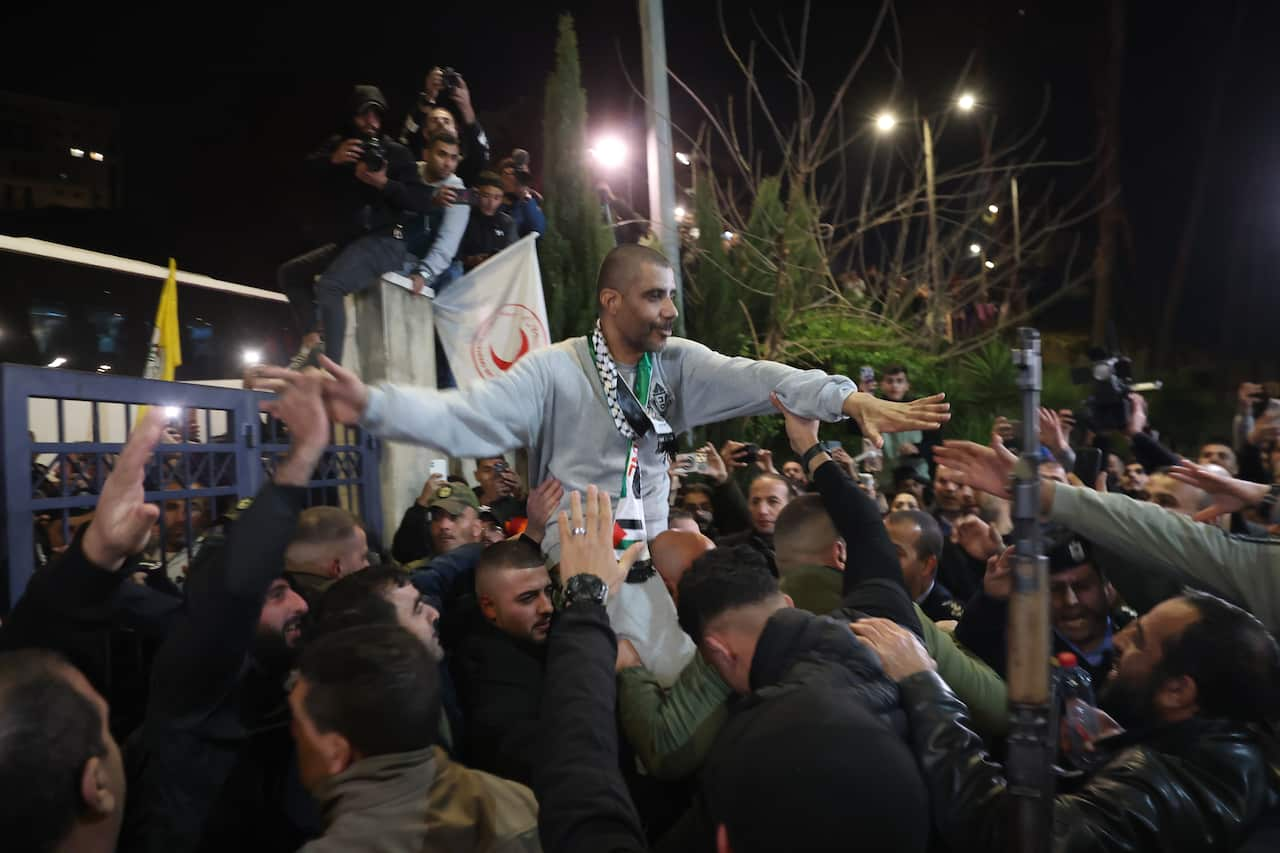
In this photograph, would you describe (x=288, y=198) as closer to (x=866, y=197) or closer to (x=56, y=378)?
(x=866, y=197)

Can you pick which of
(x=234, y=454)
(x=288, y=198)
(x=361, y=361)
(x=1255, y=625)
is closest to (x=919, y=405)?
(x=1255, y=625)

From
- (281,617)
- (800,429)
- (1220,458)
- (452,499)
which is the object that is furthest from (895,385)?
(281,617)

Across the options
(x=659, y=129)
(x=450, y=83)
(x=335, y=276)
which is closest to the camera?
(x=335, y=276)

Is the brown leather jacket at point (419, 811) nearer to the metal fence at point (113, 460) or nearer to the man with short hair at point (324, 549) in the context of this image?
the metal fence at point (113, 460)

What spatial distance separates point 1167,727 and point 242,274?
41.1 ft

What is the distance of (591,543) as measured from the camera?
7.86ft

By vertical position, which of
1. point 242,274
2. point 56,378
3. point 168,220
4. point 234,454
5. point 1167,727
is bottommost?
point 1167,727

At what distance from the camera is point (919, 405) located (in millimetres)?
2906

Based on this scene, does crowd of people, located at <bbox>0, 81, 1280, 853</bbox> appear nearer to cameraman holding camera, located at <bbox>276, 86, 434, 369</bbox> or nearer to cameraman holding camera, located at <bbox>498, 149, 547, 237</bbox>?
cameraman holding camera, located at <bbox>276, 86, 434, 369</bbox>

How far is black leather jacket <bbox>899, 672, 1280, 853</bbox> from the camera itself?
2061 millimetres

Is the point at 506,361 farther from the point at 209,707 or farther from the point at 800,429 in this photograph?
the point at 209,707

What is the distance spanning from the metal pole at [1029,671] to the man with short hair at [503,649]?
1.65 meters

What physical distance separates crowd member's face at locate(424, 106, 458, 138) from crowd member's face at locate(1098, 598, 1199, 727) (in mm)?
6342

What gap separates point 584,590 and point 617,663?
0.60 metres
